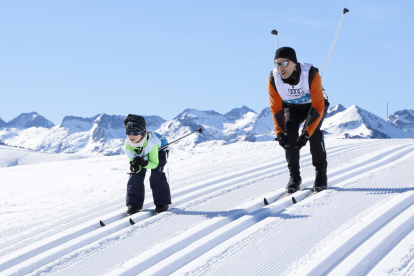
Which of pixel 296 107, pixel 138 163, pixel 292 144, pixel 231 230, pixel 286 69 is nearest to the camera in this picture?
pixel 231 230

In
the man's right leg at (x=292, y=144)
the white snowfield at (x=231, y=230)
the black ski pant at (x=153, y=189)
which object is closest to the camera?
the white snowfield at (x=231, y=230)

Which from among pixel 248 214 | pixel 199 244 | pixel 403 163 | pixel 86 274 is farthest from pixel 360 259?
pixel 403 163

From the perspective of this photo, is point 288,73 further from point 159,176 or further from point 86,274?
point 86,274

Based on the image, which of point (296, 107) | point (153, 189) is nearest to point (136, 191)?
point (153, 189)

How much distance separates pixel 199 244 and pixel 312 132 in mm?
2392

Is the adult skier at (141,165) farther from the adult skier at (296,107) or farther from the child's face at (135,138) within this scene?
the adult skier at (296,107)

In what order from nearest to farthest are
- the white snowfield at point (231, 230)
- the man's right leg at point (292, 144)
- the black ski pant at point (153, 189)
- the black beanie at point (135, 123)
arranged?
the white snowfield at point (231, 230) → the black beanie at point (135, 123) → the black ski pant at point (153, 189) → the man's right leg at point (292, 144)

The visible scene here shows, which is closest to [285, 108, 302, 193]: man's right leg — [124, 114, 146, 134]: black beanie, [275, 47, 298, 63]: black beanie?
[275, 47, 298, 63]: black beanie

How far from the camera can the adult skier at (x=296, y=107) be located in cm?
525

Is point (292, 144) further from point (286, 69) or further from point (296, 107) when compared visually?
point (286, 69)

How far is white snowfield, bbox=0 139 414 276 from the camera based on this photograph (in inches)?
126

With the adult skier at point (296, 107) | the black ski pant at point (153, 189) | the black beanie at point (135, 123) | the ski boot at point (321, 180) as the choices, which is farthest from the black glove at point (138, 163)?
the ski boot at point (321, 180)

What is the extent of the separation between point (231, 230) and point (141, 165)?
1619 millimetres

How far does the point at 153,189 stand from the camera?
524 centimetres
